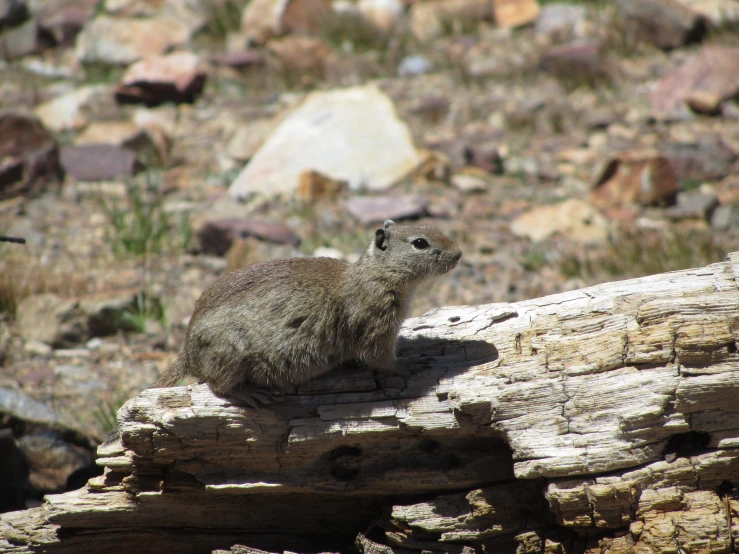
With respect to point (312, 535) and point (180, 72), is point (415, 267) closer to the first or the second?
point (312, 535)

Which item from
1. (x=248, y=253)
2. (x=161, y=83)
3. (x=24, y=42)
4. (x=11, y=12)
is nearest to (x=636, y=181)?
(x=248, y=253)

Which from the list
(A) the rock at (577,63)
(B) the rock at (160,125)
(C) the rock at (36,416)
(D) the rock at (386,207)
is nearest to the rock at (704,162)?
(A) the rock at (577,63)

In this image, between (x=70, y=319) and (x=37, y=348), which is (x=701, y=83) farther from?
(x=37, y=348)

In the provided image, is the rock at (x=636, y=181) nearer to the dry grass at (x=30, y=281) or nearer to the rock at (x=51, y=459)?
the dry grass at (x=30, y=281)

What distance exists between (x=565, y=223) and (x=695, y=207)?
1598 mm

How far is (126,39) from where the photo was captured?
14.2 m

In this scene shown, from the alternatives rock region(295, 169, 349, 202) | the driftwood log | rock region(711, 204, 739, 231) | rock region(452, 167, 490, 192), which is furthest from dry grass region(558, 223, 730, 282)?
the driftwood log

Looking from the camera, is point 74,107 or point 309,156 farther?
point 74,107

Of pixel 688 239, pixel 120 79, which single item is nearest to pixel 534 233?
pixel 688 239

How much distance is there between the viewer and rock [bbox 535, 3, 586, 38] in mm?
13508

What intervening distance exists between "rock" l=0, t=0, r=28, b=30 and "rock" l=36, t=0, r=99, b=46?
381 millimetres

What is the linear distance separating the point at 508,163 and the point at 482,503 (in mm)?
7297

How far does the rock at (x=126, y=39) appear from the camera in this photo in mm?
14086

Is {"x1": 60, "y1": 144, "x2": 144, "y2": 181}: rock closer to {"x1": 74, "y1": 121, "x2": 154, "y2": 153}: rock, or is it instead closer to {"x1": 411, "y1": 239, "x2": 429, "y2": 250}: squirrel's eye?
{"x1": 74, "y1": 121, "x2": 154, "y2": 153}: rock
